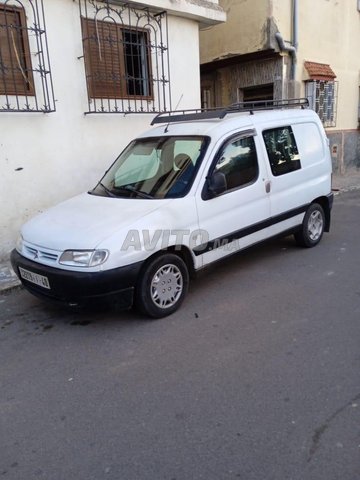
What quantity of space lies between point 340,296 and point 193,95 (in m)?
5.19

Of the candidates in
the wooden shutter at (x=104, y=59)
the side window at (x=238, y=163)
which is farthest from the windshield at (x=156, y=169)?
the wooden shutter at (x=104, y=59)

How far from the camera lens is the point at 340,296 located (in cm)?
426

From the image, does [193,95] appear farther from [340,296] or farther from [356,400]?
[356,400]

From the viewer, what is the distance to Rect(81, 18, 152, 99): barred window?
6.37 meters

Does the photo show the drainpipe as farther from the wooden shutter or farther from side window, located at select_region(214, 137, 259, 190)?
side window, located at select_region(214, 137, 259, 190)

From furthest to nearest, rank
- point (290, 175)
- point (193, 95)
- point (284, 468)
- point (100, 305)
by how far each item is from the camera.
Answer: point (193, 95) < point (290, 175) < point (100, 305) < point (284, 468)

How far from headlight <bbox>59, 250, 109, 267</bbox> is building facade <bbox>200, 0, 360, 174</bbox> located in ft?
27.2

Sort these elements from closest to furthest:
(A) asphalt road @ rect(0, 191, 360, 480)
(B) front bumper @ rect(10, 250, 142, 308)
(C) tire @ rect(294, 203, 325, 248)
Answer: (A) asphalt road @ rect(0, 191, 360, 480) → (B) front bumper @ rect(10, 250, 142, 308) → (C) tire @ rect(294, 203, 325, 248)

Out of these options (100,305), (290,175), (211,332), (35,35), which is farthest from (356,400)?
(35,35)

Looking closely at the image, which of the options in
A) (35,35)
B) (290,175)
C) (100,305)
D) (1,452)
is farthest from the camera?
(35,35)

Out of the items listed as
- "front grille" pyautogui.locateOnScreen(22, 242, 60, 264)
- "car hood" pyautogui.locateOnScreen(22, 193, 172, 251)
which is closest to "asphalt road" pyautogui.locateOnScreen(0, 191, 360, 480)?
"front grille" pyautogui.locateOnScreen(22, 242, 60, 264)

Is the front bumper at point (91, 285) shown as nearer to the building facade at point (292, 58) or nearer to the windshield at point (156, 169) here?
the windshield at point (156, 169)

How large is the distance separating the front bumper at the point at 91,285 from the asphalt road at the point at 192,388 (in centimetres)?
36

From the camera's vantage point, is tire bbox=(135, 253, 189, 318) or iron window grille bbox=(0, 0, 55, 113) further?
iron window grille bbox=(0, 0, 55, 113)
